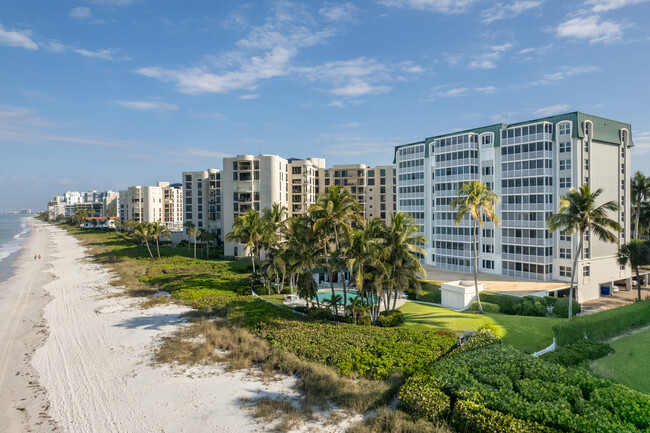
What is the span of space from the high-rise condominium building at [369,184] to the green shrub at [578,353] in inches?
2501

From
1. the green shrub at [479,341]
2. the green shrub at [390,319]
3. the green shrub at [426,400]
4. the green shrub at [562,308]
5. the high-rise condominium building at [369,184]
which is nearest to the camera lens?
the green shrub at [426,400]

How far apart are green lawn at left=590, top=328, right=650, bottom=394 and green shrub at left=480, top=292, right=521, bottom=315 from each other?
12964 millimetres

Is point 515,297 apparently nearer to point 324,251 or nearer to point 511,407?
point 324,251

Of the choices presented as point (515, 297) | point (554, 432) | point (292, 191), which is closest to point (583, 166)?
point (515, 297)

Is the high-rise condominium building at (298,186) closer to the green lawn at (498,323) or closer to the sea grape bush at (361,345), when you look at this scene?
the green lawn at (498,323)

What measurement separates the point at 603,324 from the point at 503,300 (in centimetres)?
1153

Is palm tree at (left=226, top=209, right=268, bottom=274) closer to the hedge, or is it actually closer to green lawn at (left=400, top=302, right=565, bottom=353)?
green lawn at (left=400, top=302, right=565, bottom=353)

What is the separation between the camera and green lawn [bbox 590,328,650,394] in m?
18.3

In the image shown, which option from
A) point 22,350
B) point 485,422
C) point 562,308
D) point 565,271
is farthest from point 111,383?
point 565,271

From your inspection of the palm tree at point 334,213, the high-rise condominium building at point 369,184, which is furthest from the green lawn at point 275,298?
the high-rise condominium building at point 369,184

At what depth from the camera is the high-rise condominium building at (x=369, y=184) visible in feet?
283

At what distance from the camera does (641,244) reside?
44.1 metres

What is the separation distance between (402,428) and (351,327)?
44.9ft

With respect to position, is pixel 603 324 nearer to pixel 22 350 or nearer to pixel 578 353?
pixel 578 353
